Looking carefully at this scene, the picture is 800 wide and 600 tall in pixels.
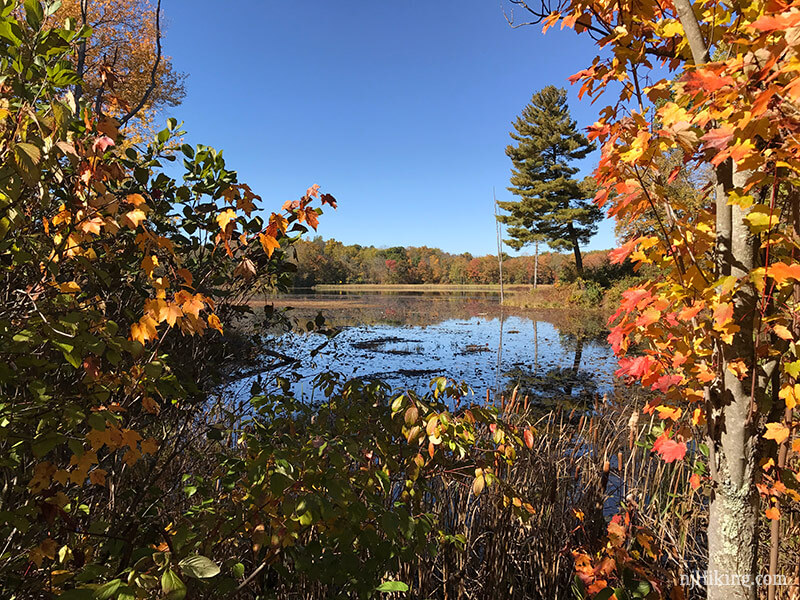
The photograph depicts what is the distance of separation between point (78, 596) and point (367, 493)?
793 millimetres

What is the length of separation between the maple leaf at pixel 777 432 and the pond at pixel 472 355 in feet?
10.1

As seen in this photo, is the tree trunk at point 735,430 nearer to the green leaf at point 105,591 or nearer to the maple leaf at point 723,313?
the maple leaf at point 723,313

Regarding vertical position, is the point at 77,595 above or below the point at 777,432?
below

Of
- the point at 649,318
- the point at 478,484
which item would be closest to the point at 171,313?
the point at 478,484

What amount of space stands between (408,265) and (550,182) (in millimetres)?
49568

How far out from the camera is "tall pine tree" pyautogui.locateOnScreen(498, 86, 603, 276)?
Result: 24.0 metres

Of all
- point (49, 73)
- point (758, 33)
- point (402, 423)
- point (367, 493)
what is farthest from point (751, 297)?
point (49, 73)

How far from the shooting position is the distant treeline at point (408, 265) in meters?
56.4

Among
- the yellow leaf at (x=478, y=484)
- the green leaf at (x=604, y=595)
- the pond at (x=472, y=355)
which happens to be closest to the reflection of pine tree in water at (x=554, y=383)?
the pond at (x=472, y=355)

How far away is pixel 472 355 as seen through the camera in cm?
1052

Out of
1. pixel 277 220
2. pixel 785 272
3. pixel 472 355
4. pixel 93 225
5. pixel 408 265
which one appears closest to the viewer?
pixel 785 272

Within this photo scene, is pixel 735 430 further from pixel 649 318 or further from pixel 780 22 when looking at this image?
pixel 780 22

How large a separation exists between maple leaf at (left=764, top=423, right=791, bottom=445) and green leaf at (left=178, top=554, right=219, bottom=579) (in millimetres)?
1410

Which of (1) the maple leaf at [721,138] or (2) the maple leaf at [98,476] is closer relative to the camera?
(1) the maple leaf at [721,138]
